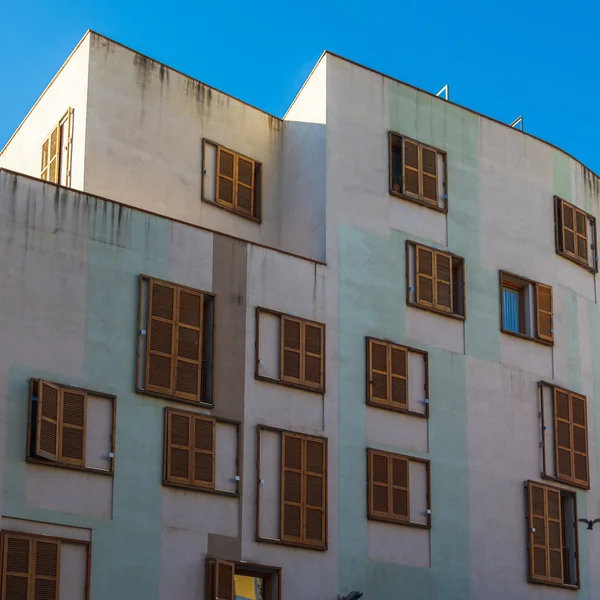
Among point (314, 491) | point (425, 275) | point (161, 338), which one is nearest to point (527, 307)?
point (425, 275)

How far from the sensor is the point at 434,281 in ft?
112

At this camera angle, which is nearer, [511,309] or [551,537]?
[551,537]

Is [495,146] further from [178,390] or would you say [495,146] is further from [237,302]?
[178,390]

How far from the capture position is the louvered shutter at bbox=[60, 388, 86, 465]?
27.4 m

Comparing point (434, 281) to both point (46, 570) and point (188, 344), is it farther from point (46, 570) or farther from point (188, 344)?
point (46, 570)

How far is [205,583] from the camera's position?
2844cm

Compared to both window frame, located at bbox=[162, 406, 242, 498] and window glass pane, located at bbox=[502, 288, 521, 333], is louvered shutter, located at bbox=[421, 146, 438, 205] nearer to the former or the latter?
window glass pane, located at bbox=[502, 288, 521, 333]

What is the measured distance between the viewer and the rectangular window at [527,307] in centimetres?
3570

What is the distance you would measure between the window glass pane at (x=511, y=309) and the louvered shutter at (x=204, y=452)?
31.2 feet

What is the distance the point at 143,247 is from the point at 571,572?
13.5m

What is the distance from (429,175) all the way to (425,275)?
2.81 meters

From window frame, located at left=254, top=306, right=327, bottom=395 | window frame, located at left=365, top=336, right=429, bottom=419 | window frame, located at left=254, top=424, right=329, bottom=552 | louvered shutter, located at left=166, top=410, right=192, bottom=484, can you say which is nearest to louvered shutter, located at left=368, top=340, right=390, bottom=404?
window frame, located at left=365, top=336, right=429, bottom=419

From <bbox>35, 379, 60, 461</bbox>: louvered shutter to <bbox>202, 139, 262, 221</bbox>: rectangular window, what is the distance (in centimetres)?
793

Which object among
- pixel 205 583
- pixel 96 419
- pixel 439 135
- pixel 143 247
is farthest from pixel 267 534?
pixel 439 135
